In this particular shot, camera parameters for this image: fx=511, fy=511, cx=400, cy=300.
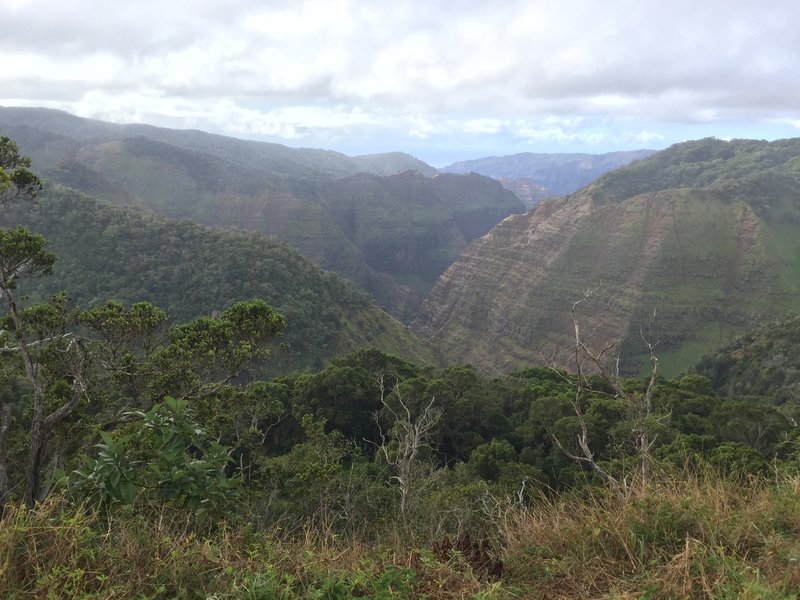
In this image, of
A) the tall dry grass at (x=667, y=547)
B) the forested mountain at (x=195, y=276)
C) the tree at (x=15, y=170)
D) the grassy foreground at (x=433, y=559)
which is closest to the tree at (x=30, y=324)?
the tree at (x=15, y=170)

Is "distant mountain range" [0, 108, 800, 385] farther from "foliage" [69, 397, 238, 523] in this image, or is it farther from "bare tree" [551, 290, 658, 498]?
"foliage" [69, 397, 238, 523]

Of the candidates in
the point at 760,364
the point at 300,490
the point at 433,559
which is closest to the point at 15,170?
the point at 300,490

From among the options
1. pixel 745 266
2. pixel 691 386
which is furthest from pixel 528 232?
pixel 691 386

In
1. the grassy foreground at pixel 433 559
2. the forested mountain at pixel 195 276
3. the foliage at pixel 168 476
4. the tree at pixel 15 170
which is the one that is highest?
the tree at pixel 15 170

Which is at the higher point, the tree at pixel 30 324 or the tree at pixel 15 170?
the tree at pixel 15 170

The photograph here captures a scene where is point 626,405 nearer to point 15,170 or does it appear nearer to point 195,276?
point 15,170

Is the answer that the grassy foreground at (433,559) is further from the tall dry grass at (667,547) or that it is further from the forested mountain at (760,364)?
the forested mountain at (760,364)

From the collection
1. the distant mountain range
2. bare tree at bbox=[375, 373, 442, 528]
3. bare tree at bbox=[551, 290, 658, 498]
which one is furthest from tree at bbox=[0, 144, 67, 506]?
the distant mountain range
